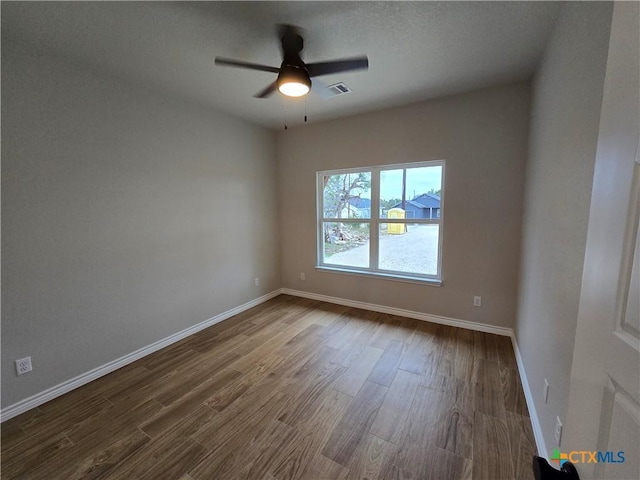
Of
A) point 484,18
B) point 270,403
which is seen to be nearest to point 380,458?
point 270,403

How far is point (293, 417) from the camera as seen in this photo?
1769 millimetres

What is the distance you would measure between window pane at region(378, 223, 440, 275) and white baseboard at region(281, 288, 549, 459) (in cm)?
55

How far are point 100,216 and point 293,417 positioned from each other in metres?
Result: 2.30

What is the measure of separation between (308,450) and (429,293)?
2271 millimetres

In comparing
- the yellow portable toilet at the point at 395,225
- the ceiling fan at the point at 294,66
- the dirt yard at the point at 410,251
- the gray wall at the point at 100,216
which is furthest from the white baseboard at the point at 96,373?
the ceiling fan at the point at 294,66

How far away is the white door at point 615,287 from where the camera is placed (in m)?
0.50

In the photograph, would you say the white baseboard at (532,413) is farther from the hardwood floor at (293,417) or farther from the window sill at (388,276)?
the window sill at (388,276)

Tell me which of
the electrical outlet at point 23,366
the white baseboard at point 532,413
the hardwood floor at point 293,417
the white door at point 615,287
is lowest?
the hardwood floor at point 293,417

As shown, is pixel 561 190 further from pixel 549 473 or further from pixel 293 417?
pixel 293 417

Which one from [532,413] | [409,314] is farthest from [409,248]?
[532,413]

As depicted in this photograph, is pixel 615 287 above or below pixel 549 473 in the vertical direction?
above

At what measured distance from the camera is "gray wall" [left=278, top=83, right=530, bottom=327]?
8.64 ft

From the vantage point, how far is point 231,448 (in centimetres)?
155

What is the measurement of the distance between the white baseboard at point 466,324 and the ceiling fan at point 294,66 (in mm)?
2536
